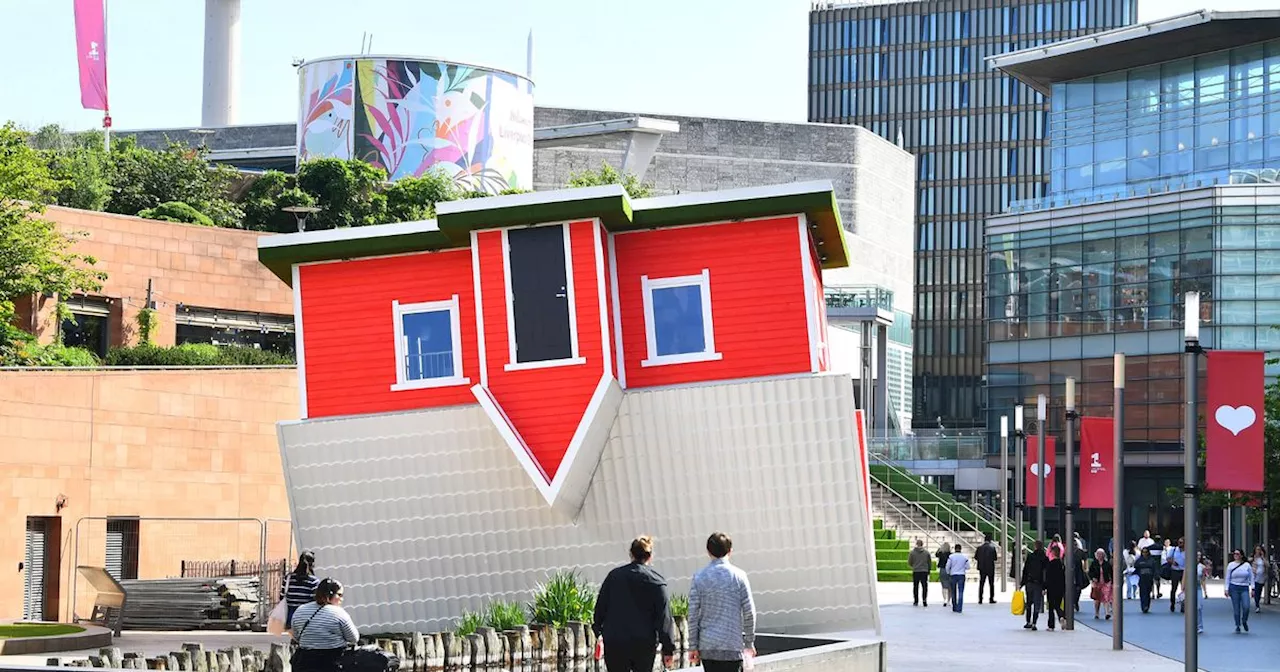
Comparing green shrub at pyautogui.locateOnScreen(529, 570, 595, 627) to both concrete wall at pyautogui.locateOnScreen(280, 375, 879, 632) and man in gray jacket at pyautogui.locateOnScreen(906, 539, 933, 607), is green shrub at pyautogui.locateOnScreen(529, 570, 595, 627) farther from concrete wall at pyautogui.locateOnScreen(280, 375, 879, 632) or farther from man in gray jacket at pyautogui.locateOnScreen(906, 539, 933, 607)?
man in gray jacket at pyautogui.locateOnScreen(906, 539, 933, 607)

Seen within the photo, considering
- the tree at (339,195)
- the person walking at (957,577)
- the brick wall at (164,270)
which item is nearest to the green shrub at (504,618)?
the person walking at (957,577)

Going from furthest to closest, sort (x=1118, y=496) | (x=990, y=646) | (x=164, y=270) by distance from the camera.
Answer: (x=164, y=270)
(x=990, y=646)
(x=1118, y=496)

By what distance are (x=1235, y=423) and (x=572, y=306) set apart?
28.4 ft

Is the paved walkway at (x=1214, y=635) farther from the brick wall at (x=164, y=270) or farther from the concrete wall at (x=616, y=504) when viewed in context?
the brick wall at (x=164, y=270)

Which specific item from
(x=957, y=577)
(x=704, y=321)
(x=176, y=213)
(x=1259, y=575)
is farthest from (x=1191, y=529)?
(x=176, y=213)

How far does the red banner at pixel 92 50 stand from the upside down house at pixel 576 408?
1878 inches

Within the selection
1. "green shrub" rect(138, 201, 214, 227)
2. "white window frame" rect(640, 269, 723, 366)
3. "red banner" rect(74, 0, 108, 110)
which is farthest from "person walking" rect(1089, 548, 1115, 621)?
"red banner" rect(74, 0, 108, 110)

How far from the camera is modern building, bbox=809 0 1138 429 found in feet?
449

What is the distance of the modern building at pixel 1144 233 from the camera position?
2409 inches

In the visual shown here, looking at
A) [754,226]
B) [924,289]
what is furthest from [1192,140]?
[924,289]

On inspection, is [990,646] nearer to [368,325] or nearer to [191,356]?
[368,325]

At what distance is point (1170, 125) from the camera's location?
6638 cm

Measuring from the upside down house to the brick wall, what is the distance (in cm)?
2512

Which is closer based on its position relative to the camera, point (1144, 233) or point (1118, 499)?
point (1118, 499)
